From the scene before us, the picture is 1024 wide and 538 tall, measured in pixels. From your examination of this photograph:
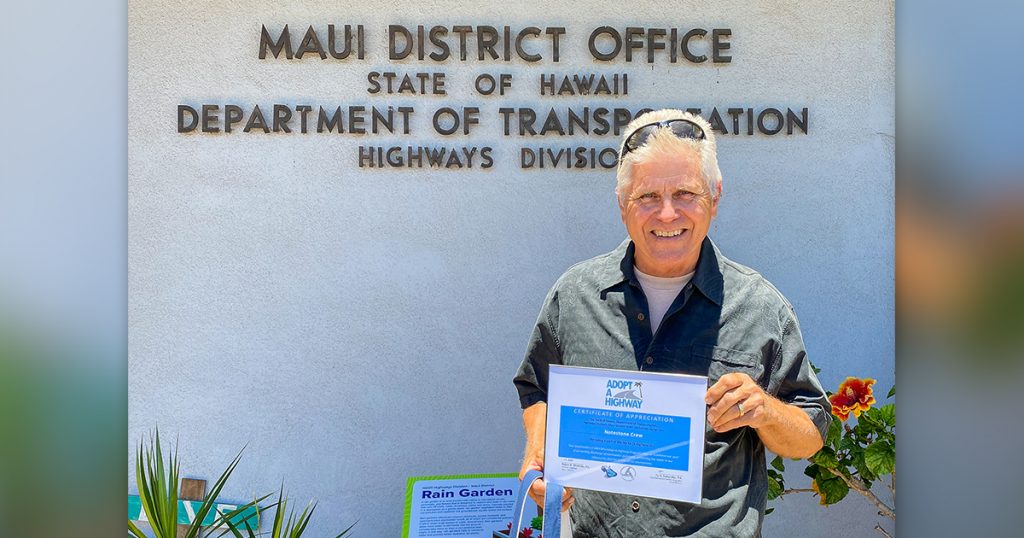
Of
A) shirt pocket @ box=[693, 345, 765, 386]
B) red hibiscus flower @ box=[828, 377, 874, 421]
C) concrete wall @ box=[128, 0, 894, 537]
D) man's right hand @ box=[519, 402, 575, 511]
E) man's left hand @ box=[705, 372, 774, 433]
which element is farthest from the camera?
concrete wall @ box=[128, 0, 894, 537]

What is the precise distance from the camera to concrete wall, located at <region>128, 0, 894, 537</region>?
427cm

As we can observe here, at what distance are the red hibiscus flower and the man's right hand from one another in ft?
4.93

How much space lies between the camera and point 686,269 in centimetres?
268

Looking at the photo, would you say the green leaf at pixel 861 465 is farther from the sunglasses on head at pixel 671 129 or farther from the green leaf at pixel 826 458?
the sunglasses on head at pixel 671 129

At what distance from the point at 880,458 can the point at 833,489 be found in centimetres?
23

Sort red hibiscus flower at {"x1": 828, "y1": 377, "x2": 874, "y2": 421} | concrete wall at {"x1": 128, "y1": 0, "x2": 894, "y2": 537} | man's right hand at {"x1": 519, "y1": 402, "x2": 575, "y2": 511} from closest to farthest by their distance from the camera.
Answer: man's right hand at {"x1": 519, "y1": 402, "x2": 575, "y2": 511} → red hibiscus flower at {"x1": 828, "y1": 377, "x2": 874, "y2": 421} → concrete wall at {"x1": 128, "y1": 0, "x2": 894, "y2": 537}

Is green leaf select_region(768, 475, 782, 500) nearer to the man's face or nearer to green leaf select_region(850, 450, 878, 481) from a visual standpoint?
green leaf select_region(850, 450, 878, 481)

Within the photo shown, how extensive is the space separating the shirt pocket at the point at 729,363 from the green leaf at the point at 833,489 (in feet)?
5.13

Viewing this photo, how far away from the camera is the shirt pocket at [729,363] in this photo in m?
2.58

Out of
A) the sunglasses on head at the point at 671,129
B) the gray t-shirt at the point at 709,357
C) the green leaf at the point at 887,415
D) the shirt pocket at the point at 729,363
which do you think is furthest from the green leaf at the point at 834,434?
the sunglasses on head at the point at 671,129

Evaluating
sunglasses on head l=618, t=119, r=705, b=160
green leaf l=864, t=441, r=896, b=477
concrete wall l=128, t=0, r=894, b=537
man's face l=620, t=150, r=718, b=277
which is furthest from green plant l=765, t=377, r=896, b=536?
sunglasses on head l=618, t=119, r=705, b=160
